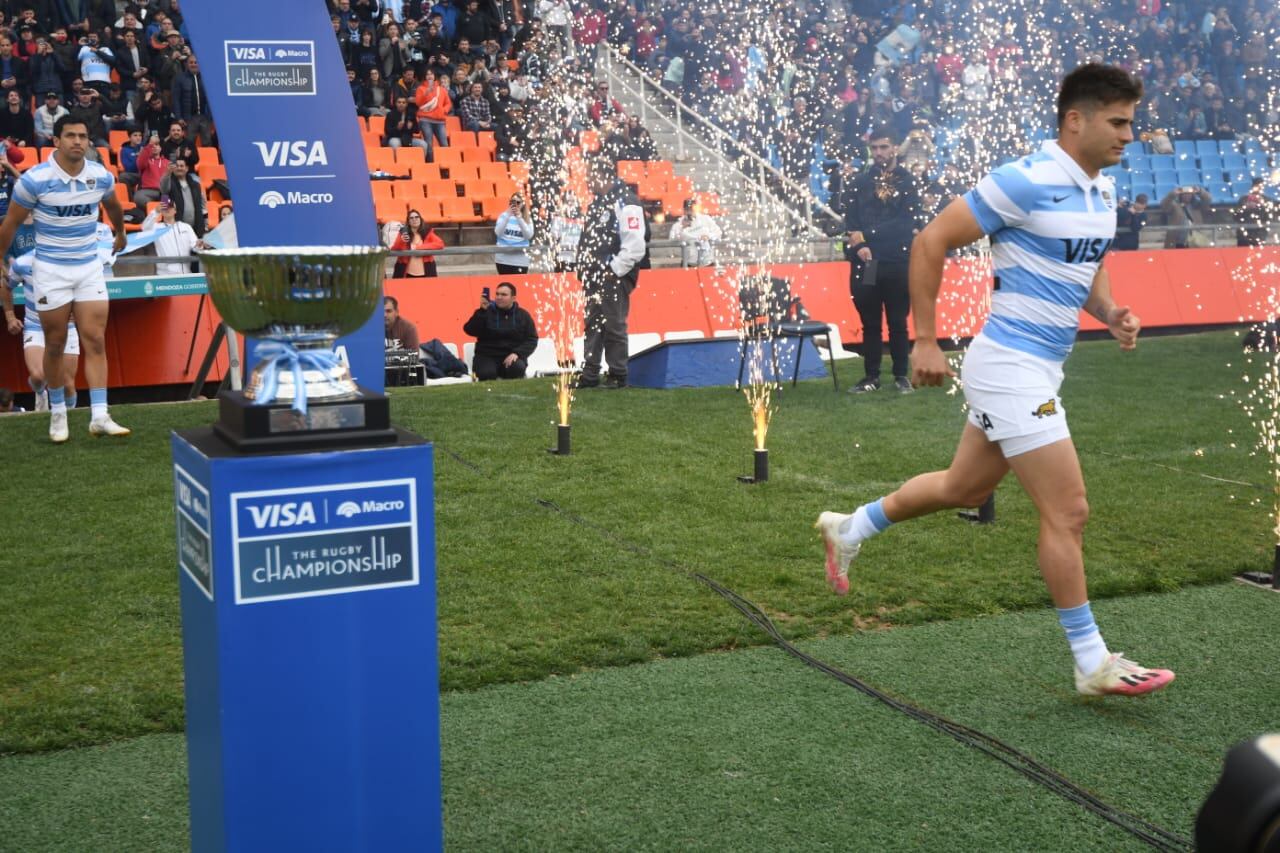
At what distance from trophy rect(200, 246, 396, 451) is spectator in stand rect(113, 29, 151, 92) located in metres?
15.3

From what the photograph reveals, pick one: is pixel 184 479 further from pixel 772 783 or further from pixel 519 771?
pixel 772 783

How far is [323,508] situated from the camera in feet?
8.48

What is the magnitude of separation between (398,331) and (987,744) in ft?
28.8

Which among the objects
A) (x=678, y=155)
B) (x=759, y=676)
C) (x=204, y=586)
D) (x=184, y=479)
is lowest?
(x=759, y=676)

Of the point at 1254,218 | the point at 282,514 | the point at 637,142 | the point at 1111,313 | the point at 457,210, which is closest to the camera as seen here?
the point at 282,514

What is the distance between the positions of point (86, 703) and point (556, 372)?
27.9 ft

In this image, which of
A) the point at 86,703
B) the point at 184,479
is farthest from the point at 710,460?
the point at 184,479

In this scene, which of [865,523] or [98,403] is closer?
[865,523]

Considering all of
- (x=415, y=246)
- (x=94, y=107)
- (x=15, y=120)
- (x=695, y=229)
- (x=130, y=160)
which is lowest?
(x=415, y=246)

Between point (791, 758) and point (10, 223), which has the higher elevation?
point (10, 223)

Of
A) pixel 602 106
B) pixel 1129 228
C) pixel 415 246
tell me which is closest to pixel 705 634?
pixel 415 246

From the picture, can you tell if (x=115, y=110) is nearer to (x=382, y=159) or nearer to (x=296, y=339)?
(x=382, y=159)

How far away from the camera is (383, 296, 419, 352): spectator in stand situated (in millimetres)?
11746

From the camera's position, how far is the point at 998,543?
20.1ft
